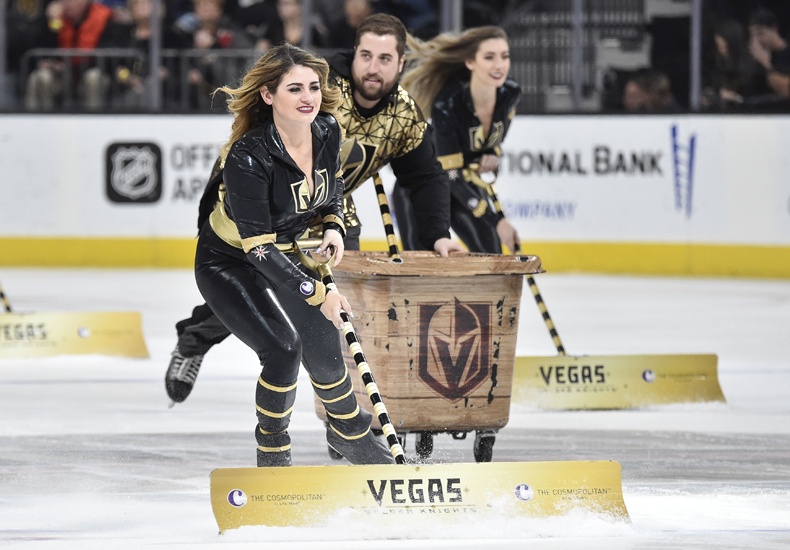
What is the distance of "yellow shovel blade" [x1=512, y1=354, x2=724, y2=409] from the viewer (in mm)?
5578

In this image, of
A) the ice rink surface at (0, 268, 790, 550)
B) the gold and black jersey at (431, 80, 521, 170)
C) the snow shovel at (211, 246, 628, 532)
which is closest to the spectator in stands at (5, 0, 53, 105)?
the ice rink surface at (0, 268, 790, 550)

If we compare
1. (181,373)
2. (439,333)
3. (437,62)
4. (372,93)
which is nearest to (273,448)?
(439,333)

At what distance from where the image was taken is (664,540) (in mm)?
3617

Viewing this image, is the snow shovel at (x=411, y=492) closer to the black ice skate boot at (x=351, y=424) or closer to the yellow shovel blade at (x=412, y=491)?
the yellow shovel blade at (x=412, y=491)

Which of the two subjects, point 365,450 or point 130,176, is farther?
point 130,176

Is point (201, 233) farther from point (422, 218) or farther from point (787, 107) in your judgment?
point (787, 107)

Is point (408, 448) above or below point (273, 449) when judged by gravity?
below

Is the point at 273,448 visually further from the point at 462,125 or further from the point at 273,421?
the point at 462,125

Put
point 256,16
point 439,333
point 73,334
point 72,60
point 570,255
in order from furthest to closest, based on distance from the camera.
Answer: point 256,16 < point 72,60 < point 570,255 < point 73,334 < point 439,333

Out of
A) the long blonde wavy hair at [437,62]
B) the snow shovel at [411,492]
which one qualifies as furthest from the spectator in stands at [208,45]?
the snow shovel at [411,492]

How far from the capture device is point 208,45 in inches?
429

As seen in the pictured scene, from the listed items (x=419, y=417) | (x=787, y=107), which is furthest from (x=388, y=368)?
(x=787, y=107)

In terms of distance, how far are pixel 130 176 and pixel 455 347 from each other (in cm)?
669

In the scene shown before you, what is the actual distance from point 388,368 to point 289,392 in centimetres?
53
